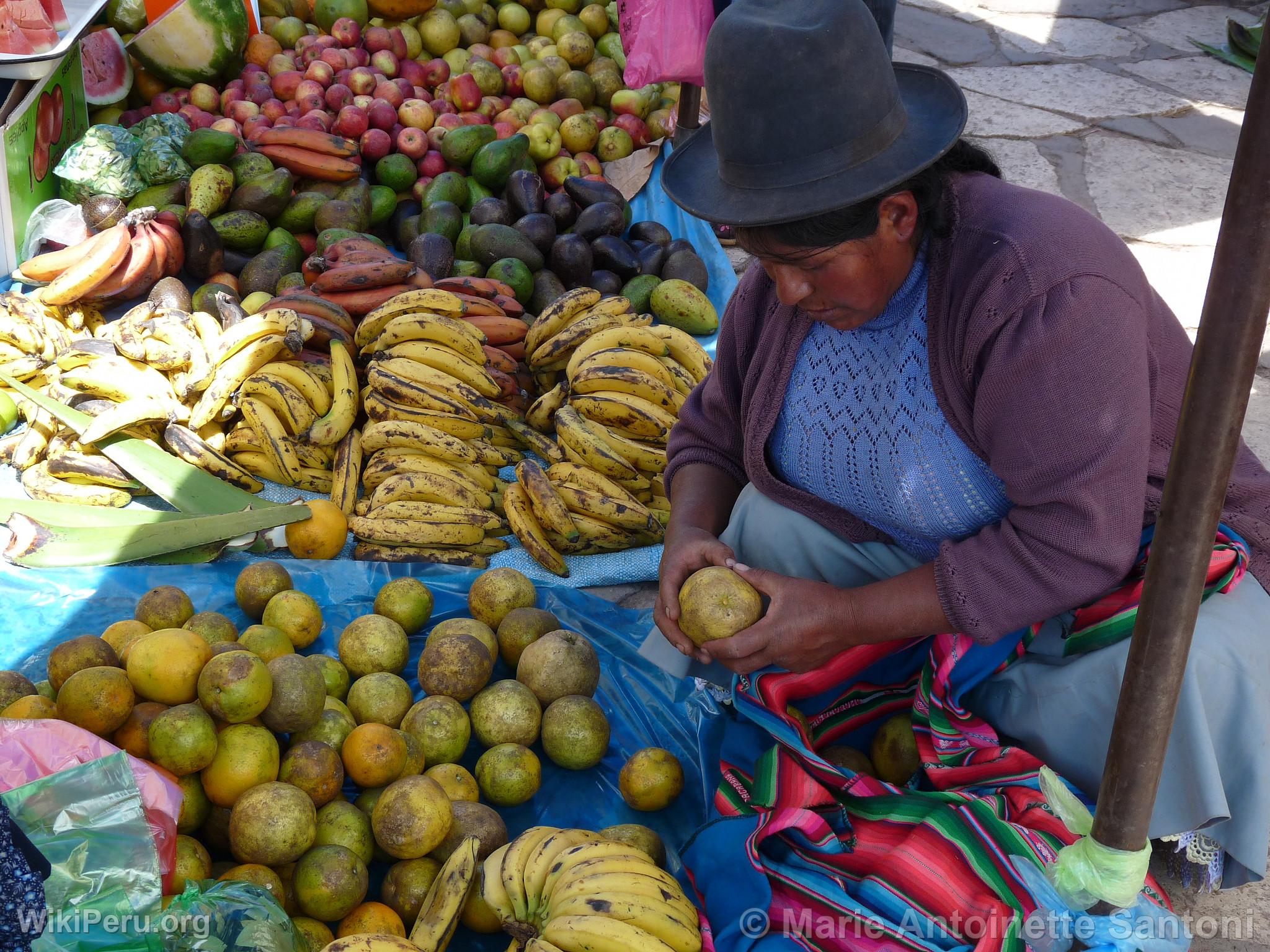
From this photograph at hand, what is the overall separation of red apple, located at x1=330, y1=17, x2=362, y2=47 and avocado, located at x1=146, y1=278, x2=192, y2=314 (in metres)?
2.19

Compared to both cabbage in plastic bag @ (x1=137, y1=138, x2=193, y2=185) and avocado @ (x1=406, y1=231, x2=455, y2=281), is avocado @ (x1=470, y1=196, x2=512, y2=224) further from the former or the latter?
cabbage in plastic bag @ (x1=137, y1=138, x2=193, y2=185)

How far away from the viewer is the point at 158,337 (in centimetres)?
358

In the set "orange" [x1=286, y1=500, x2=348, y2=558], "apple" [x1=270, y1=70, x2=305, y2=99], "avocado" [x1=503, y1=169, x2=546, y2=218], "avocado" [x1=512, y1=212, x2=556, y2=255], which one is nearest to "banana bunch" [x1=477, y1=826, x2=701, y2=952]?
"orange" [x1=286, y1=500, x2=348, y2=558]

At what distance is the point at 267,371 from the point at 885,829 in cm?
245

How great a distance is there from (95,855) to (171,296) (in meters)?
2.77

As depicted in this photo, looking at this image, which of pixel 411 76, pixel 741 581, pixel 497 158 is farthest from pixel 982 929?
pixel 411 76

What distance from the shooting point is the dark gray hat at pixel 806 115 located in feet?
5.25

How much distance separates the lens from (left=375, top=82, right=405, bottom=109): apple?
513cm

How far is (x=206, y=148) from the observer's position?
4.50 meters

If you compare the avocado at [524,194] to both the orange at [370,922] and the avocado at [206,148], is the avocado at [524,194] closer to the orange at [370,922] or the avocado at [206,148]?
the avocado at [206,148]

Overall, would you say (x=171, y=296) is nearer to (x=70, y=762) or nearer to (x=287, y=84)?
(x=287, y=84)

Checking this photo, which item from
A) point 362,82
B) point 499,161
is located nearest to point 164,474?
point 499,161

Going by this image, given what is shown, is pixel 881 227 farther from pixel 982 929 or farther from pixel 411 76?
pixel 411 76

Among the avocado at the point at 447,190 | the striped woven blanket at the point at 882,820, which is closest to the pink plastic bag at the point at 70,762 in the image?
the striped woven blanket at the point at 882,820
